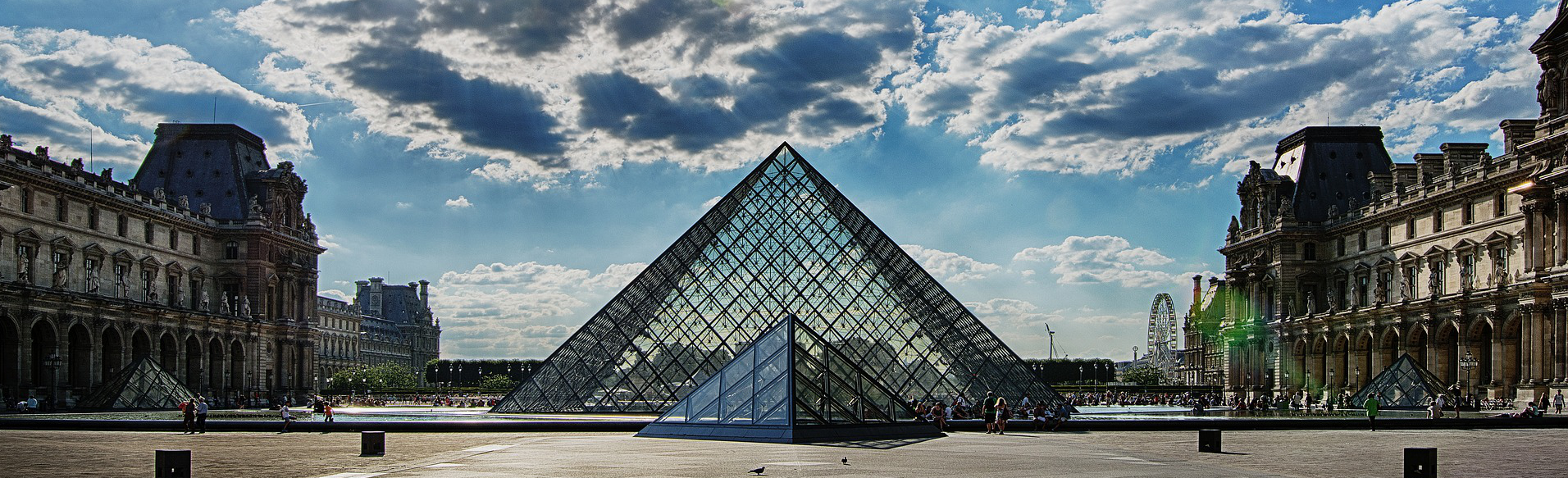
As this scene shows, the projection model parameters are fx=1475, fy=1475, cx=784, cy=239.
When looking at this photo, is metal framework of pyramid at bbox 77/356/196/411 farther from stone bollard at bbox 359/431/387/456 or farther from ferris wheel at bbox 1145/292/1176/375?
ferris wheel at bbox 1145/292/1176/375

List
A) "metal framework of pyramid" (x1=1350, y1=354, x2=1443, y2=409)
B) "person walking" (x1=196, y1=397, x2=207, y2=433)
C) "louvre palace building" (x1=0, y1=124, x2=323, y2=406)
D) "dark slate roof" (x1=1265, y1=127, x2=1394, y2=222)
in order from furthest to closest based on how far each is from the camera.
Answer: "dark slate roof" (x1=1265, y1=127, x2=1394, y2=222), "louvre palace building" (x1=0, y1=124, x2=323, y2=406), "metal framework of pyramid" (x1=1350, y1=354, x2=1443, y2=409), "person walking" (x1=196, y1=397, x2=207, y2=433)

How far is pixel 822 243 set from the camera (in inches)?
1467

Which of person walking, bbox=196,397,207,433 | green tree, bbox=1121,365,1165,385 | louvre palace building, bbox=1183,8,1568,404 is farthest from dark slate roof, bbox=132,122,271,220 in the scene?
green tree, bbox=1121,365,1165,385

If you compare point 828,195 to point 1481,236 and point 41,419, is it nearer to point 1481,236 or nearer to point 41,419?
point 41,419

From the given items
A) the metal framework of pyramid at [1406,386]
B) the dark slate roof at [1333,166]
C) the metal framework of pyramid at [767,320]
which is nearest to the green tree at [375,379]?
the dark slate roof at [1333,166]

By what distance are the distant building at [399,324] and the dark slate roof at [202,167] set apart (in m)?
60.1

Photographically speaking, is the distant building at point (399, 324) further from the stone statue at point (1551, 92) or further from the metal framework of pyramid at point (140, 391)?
the stone statue at point (1551, 92)

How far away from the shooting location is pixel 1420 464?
13.8 meters

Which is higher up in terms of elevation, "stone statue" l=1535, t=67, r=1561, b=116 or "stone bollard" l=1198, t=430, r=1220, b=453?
"stone statue" l=1535, t=67, r=1561, b=116

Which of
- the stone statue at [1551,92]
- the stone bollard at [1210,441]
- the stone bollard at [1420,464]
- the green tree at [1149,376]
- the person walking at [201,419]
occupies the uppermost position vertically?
the stone statue at [1551,92]

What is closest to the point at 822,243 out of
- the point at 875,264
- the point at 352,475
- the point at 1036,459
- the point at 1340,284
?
the point at 875,264

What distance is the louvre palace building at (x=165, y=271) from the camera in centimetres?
4812

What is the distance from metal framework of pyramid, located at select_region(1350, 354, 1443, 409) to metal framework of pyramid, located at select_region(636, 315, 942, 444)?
22.4 metres

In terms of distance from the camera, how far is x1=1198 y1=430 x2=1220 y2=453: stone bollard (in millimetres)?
20109
